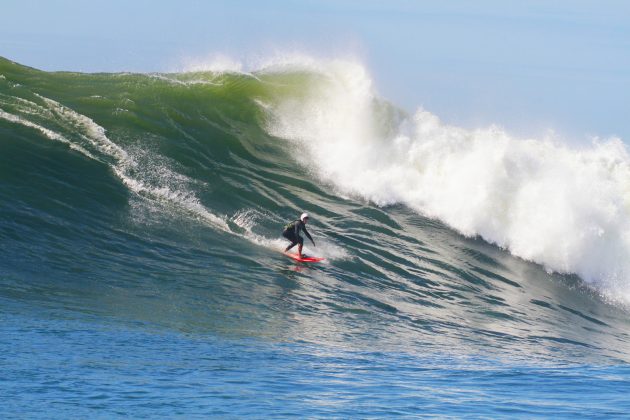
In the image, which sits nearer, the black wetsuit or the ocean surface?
the ocean surface

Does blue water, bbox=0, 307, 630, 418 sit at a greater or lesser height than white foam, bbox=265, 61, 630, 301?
lesser

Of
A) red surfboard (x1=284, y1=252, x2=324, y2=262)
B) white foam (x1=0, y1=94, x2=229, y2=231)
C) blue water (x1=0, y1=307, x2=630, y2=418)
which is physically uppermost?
white foam (x1=0, y1=94, x2=229, y2=231)

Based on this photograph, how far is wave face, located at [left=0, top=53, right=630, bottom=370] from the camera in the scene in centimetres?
1366

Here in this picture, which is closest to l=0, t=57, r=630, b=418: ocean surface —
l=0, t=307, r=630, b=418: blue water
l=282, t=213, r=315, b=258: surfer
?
l=0, t=307, r=630, b=418: blue water

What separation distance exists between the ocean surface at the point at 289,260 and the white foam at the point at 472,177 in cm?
6

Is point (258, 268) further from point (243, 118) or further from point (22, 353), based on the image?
point (243, 118)

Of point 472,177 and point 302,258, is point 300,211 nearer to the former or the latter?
point 302,258

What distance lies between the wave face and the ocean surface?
6 cm

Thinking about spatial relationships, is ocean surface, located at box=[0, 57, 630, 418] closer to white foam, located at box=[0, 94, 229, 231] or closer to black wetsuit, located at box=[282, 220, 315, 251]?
white foam, located at box=[0, 94, 229, 231]

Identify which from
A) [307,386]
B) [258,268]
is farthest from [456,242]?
[307,386]

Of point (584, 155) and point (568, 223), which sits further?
point (584, 155)

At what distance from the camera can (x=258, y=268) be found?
15.9 metres

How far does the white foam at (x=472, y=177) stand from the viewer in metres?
21.2

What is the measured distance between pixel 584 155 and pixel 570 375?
14.3 metres
